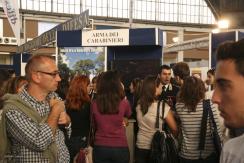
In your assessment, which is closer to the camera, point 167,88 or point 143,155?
point 143,155

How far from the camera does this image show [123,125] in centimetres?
465

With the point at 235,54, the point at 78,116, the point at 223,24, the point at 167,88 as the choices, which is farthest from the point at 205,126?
the point at 223,24

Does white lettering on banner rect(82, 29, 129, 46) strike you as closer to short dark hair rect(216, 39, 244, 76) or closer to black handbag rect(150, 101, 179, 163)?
black handbag rect(150, 101, 179, 163)

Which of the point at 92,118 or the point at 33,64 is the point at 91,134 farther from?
the point at 33,64

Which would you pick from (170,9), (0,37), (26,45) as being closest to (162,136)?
(26,45)

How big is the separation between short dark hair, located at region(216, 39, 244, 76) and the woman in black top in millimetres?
3411

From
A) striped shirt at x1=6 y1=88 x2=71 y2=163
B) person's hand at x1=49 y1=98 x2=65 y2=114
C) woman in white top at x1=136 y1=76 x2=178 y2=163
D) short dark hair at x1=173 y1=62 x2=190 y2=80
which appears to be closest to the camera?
striped shirt at x1=6 y1=88 x2=71 y2=163

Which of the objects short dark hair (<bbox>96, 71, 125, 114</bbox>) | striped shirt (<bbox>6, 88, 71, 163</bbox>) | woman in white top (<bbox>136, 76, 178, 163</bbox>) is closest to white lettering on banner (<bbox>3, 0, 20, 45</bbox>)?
short dark hair (<bbox>96, 71, 125, 114</bbox>)

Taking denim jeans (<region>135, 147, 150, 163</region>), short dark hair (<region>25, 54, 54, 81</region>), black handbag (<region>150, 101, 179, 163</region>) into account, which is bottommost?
denim jeans (<region>135, 147, 150, 163</region>)

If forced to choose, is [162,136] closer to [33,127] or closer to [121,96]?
[121,96]

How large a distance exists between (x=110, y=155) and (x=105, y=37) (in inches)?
186

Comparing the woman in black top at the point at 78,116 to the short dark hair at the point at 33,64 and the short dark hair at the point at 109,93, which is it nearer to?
the short dark hair at the point at 109,93

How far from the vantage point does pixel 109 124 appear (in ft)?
14.8

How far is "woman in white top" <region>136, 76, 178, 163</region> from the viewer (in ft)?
15.0
